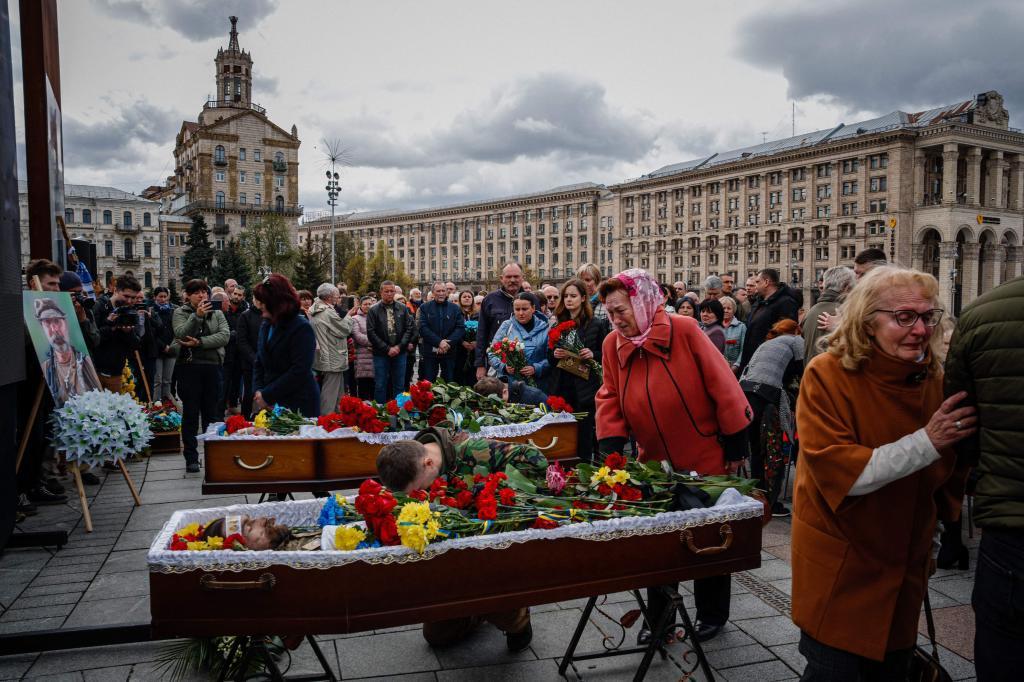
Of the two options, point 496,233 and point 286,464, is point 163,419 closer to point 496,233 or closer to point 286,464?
point 286,464

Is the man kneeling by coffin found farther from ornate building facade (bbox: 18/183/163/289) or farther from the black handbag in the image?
ornate building facade (bbox: 18/183/163/289)

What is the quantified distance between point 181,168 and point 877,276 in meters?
105

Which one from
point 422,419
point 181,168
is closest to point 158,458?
point 422,419

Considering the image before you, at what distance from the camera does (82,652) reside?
3.73 m

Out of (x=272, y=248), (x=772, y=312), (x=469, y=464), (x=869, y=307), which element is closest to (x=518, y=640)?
(x=469, y=464)

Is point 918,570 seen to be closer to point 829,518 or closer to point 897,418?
point 829,518

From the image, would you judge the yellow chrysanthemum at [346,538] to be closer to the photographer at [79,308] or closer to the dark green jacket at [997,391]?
the dark green jacket at [997,391]

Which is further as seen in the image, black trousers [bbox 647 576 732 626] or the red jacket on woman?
black trousers [bbox 647 576 732 626]

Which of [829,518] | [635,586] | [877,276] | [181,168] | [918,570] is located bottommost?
[635,586]

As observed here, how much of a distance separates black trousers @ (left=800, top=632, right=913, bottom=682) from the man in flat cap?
19.9ft

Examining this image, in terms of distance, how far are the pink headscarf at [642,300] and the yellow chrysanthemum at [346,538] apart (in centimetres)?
180

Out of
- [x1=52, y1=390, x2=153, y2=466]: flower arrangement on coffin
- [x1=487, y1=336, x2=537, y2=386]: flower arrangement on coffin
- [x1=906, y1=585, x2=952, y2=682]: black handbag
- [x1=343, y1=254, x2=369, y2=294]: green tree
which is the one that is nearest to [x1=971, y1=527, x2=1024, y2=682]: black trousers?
[x1=906, y1=585, x2=952, y2=682]: black handbag

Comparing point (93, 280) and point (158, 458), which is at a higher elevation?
point (93, 280)

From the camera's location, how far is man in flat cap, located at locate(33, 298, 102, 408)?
20.0 feet
